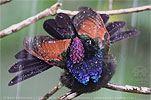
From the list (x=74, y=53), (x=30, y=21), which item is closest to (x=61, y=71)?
(x=74, y=53)

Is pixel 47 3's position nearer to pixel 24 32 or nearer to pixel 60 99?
pixel 24 32

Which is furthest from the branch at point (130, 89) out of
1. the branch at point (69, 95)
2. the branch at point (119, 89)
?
the branch at point (69, 95)

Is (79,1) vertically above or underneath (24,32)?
above

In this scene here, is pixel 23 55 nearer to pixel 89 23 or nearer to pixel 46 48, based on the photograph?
pixel 46 48

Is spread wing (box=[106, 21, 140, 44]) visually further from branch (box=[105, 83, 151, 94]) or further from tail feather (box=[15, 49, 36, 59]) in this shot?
tail feather (box=[15, 49, 36, 59])

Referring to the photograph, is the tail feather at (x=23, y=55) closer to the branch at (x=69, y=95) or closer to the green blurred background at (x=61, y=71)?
the green blurred background at (x=61, y=71)

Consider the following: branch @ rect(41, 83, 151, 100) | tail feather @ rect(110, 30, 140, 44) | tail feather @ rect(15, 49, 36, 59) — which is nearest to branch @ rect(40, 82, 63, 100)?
branch @ rect(41, 83, 151, 100)

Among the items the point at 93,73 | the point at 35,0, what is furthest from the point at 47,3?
the point at 93,73
